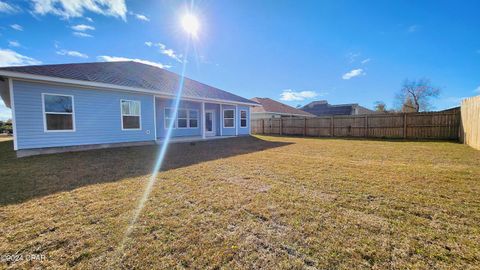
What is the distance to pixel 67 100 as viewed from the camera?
7.48m

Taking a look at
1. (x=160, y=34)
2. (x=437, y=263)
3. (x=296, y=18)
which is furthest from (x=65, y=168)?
(x=296, y=18)

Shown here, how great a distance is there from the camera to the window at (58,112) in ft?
23.2

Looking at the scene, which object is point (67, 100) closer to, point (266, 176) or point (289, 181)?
point (266, 176)

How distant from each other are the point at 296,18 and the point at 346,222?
411 inches

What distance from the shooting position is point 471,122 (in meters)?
8.24

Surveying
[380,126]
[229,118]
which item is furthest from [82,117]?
[380,126]

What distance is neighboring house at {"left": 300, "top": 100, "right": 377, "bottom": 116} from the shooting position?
1199 inches

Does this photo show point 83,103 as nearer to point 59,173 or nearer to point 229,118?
point 59,173

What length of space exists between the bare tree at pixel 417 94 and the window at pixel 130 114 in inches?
1356

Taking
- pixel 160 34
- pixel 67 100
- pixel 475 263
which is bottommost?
pixel 475 263

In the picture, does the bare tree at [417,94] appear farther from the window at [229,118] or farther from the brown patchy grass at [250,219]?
the brown patchy grass at [250,219]

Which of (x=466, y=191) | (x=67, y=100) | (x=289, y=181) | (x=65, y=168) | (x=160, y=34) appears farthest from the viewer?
(x=160, y=34)

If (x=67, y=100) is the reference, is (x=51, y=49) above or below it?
above

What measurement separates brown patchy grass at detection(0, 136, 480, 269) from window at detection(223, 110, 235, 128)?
10.5 metres
